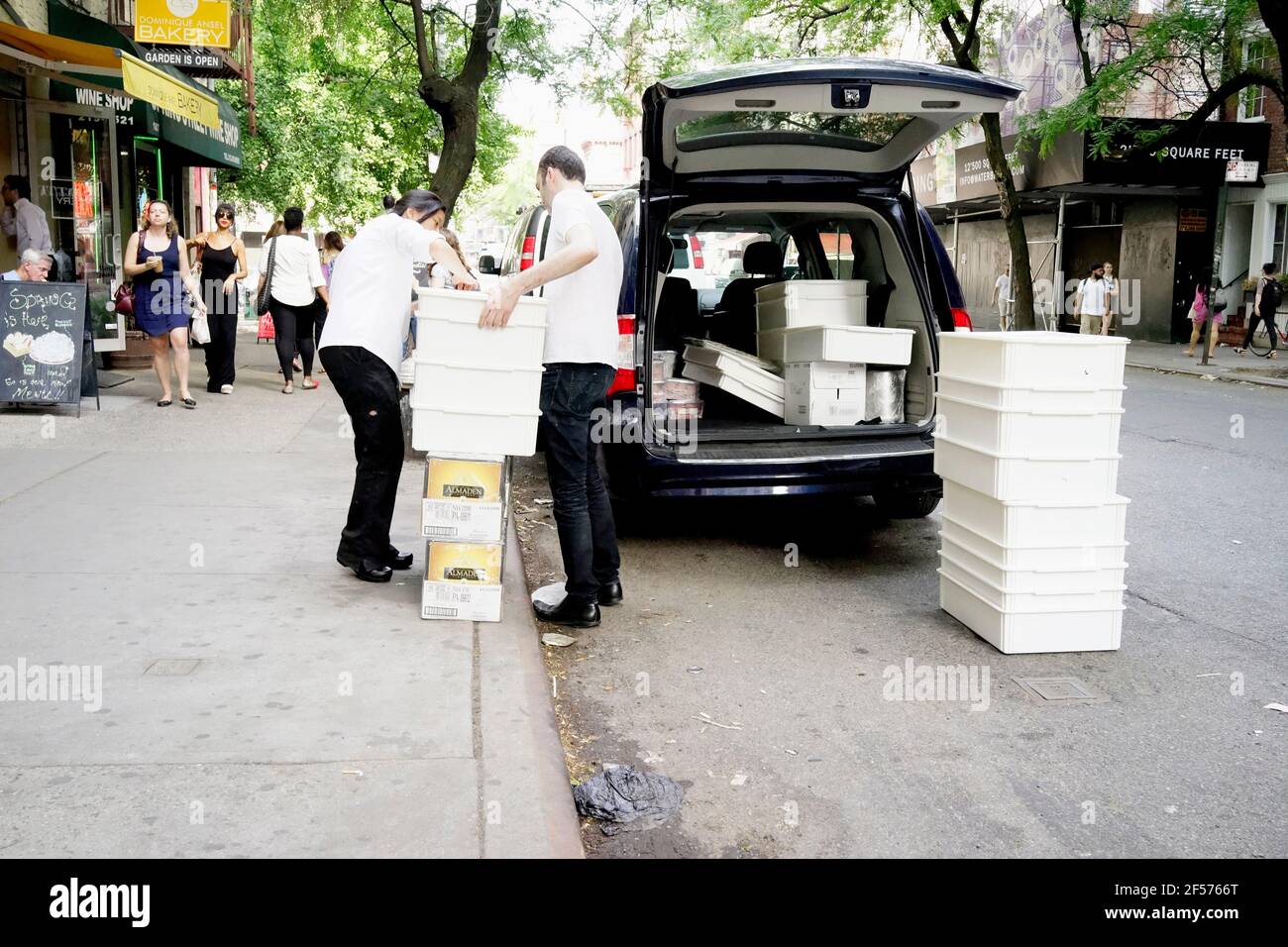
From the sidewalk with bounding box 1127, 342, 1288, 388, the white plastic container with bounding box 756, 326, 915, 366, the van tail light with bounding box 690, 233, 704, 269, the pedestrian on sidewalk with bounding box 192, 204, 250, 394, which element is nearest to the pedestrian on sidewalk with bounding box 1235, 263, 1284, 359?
the sidewalk with bounding box 1127, 342, 1288, 388

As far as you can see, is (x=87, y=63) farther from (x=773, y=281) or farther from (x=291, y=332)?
(x=773, y=281)

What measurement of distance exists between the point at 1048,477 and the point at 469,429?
96.9 inches

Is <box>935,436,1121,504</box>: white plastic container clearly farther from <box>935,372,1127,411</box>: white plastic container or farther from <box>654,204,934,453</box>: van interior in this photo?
<box>654,204,934,453</box>: van interior

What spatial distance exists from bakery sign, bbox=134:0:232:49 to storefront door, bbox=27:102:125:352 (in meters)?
1.22

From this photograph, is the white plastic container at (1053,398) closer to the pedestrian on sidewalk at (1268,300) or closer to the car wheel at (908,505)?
the car wheel at (908,505)

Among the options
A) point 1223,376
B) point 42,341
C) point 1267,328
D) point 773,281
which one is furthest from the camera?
point 1267,328

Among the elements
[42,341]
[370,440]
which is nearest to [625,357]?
[370,440]

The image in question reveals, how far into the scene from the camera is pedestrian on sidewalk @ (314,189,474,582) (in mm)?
5531

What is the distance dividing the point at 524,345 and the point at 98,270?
11840 mm

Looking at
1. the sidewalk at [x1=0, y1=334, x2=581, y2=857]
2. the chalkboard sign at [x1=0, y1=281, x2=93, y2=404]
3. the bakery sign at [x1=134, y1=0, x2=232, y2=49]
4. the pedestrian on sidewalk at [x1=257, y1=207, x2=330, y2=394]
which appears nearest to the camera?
the sidewalk at [x1=0, y1=334, x2=581, y2=857]

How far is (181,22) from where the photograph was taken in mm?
13289

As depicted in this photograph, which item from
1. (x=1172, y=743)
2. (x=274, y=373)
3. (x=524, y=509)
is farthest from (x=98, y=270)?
(x=1172, y=743)

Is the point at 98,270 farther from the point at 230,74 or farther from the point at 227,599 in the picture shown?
the point at 227,599
